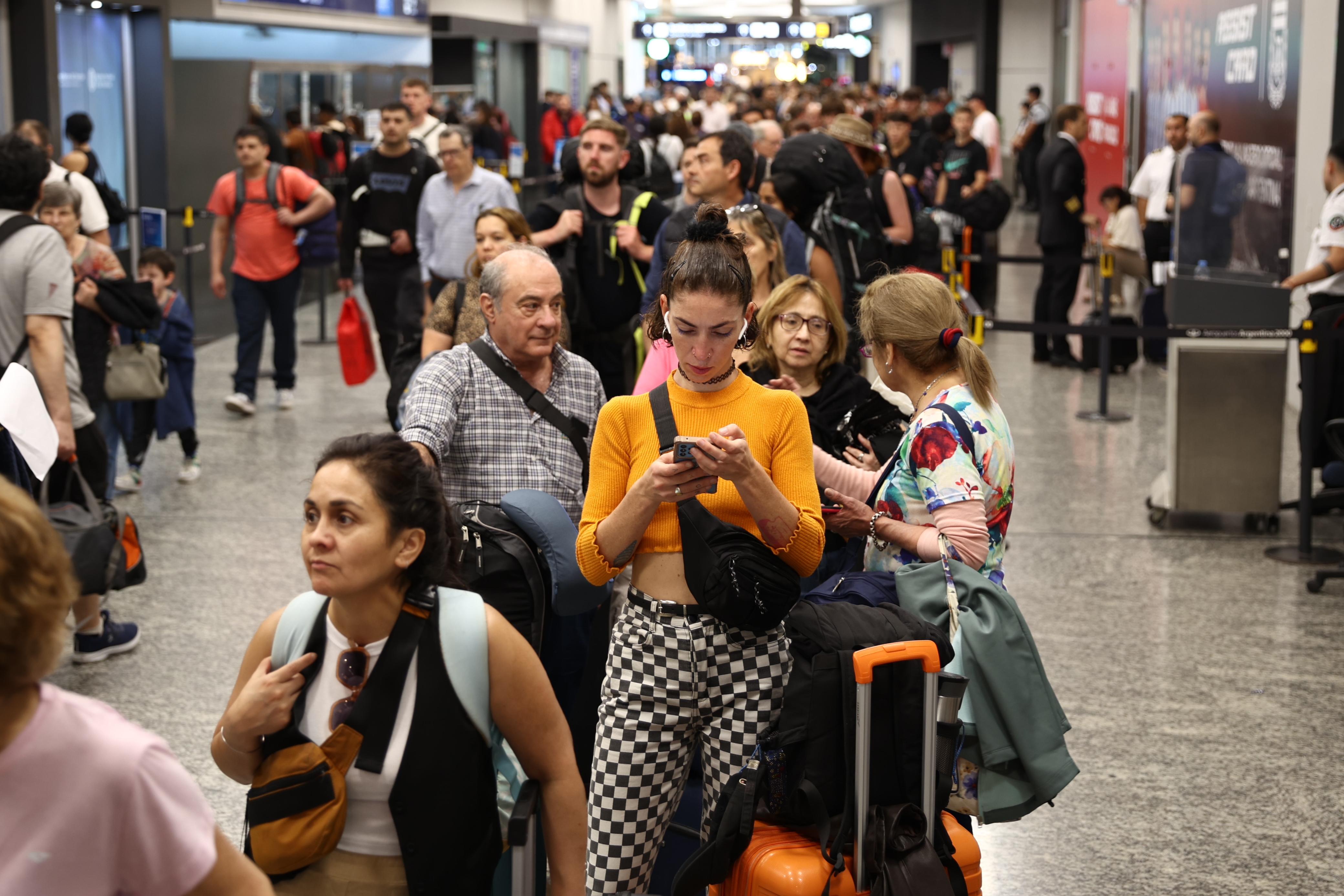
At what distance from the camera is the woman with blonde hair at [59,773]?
4.94ft

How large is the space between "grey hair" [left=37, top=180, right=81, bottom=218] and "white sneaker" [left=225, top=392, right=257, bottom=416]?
3.77 meters

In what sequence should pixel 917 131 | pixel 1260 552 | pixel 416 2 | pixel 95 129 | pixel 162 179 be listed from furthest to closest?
pixel 416 2 → pixel 917 131 → pixel 162 179 → pixel 95 129 → pixel 1260 552

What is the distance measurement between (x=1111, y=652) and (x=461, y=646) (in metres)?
4.22

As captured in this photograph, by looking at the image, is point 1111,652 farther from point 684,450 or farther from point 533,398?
point 684,450

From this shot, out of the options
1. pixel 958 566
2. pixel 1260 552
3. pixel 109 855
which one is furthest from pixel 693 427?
pixel 1260 552

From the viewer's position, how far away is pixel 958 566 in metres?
3.14

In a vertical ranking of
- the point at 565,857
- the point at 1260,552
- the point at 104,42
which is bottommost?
the point at 1260,552

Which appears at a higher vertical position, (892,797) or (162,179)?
(162,179)

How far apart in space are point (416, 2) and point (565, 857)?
989 inches

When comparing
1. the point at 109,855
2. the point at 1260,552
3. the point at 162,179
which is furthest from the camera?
the point at 162,179

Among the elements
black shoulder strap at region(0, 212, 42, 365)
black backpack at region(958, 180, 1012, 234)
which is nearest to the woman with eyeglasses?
black shoulder strap at region(0, 212, 42, 365)

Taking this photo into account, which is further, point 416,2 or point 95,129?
point 416,2

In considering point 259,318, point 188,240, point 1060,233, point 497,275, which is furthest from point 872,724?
point 188,240

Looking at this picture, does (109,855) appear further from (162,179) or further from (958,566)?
(162,179)
